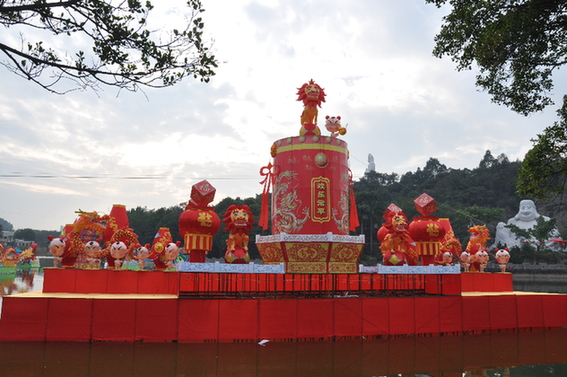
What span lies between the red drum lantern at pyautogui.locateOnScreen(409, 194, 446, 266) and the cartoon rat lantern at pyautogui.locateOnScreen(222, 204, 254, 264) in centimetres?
607

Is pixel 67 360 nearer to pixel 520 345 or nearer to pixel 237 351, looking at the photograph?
pixel 237 351

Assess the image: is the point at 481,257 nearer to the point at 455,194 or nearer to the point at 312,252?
the point at 312,252

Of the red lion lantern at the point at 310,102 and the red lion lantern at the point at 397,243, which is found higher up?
the red lion lantern at the point at 310,102

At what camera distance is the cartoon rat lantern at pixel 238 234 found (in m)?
11.5

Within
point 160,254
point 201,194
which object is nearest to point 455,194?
point 160,254

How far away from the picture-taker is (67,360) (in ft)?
24.0

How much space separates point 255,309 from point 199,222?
314 cm

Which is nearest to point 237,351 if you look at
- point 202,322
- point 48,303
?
point 202,322

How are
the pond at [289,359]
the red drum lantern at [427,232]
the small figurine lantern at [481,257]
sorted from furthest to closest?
the small figurine lantern at [481,257]
the red drum lantern at [427,232]
the pond at [289,359]

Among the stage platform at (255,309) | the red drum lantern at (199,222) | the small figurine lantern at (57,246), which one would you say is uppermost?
the red drum lantern at (199,222)

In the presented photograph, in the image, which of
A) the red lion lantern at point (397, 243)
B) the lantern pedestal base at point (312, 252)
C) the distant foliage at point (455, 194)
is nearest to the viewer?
the lantern pedestal base at point (312, 252)

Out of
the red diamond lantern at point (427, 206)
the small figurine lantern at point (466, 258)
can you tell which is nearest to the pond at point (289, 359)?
the red diamond lantern at point (427, 206)

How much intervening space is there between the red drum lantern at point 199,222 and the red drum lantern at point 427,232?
23.3ft

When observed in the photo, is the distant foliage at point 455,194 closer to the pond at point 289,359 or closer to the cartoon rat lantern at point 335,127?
the cartoon rat lantern at point 335,127
